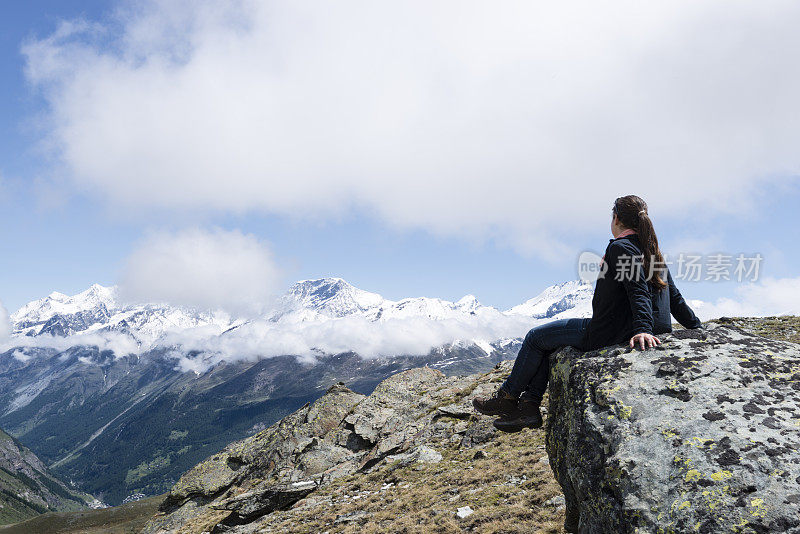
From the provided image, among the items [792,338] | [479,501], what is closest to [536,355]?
[479,501]

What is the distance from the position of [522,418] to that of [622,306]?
347 centimetres

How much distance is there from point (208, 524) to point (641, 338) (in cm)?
2832

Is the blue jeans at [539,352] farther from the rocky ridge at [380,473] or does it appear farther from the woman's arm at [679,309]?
the rocky ridge at [380,473]

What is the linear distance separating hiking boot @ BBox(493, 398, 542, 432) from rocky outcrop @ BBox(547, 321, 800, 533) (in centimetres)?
139

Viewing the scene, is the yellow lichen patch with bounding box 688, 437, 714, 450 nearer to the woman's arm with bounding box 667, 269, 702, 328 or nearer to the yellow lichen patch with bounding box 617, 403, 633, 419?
the yellow lichen patch with bounding box 617, 403, 633, 419

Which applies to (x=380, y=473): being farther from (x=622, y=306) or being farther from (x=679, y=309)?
(x=622, y=306)

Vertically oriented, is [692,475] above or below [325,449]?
above

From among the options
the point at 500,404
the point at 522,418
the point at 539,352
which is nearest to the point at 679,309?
the point at 539,352

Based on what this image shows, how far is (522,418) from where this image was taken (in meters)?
8.94

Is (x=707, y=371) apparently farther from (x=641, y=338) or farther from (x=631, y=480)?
(x=631, y=480)

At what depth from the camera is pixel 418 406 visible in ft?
113

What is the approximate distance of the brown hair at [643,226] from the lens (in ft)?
23.3

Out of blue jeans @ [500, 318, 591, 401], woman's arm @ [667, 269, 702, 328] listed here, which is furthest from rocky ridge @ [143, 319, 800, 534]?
woman's arm @ [667, 269, 702, 328]

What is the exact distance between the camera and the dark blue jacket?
677 centimetres
